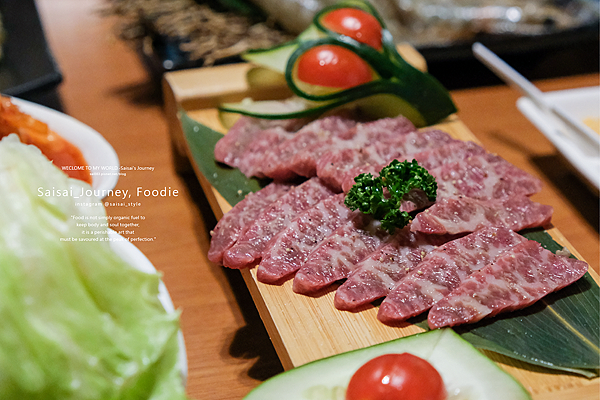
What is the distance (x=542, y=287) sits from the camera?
1556 mm

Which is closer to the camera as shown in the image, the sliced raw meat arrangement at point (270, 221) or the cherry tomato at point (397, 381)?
the cherry tomato at point (397, 381)

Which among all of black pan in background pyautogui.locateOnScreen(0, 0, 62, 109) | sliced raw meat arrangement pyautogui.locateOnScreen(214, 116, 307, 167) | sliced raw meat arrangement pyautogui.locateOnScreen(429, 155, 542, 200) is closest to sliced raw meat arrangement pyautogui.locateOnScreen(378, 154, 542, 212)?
sliced raw meat arrangement pyautogui.locateOnScreen(429, 155, 542, 200)

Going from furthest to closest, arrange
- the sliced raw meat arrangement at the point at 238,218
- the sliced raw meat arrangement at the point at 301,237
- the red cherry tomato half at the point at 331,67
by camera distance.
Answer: the red cherry tomato half at the point at 331,67 → the sliced raw meat arrangement at the point at 238,218 → the sliced raw meat arrangement at the point at 301,237

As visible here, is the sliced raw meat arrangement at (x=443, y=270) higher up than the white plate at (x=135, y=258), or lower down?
lower down

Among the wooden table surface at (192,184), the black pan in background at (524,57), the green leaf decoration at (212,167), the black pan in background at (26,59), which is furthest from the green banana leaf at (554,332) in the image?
the black pan in background at (26,59)

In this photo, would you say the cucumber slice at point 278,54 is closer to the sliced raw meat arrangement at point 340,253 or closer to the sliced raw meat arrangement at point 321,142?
the sliced raw meat arrangement at point 321,142

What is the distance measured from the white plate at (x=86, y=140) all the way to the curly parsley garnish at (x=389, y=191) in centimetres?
84

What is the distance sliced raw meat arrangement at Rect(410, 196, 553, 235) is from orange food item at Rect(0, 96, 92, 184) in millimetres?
1210

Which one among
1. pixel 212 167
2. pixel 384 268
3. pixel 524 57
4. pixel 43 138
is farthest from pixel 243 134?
pixel 524 57

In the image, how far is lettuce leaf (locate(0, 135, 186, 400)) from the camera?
0.97 meters

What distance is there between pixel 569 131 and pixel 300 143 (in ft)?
4.49

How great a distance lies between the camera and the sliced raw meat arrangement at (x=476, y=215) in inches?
65.8

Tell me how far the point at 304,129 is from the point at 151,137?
1.04m

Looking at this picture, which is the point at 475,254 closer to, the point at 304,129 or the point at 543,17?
the point at 304,129
